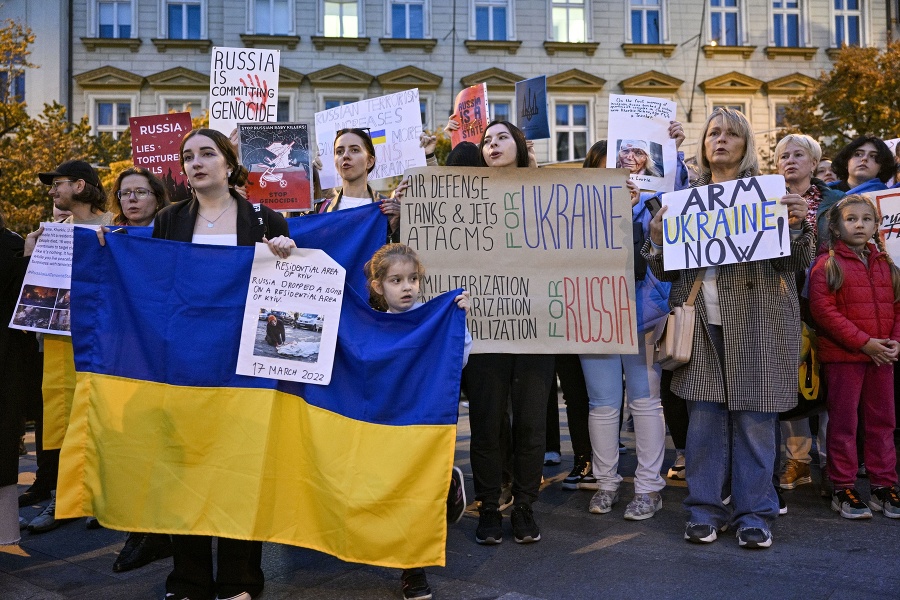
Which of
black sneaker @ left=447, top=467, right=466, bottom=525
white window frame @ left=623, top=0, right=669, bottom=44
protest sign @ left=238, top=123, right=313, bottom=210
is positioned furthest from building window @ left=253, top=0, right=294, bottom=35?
black sneaker @ left=447, top=467, right=466, bottom=525

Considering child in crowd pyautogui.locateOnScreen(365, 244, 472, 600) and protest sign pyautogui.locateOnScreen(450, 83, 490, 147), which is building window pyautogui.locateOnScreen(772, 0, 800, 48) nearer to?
protest sign pyautogui.locateOnScreen(450, 83, 490, 147)

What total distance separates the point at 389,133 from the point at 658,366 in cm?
300

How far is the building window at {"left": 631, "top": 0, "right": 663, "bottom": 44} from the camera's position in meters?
24.7

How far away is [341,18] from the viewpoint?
2391cm

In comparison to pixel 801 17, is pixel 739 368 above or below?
below

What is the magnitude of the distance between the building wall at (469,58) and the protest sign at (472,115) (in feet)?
56.0

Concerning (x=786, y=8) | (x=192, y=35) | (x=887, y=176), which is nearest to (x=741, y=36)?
(x=786, y=8)

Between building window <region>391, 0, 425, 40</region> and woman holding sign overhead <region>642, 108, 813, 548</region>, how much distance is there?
20517 mm

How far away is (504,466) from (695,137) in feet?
67.5

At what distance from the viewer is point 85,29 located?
2308 cm

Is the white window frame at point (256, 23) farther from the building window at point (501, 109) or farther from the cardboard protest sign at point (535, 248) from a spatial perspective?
the cardboard protest sign at point (535, 248)

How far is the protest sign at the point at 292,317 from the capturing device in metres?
3.81

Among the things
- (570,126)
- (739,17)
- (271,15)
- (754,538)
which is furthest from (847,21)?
(754,538)

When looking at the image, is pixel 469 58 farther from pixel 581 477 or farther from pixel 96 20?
pixel 581 477
